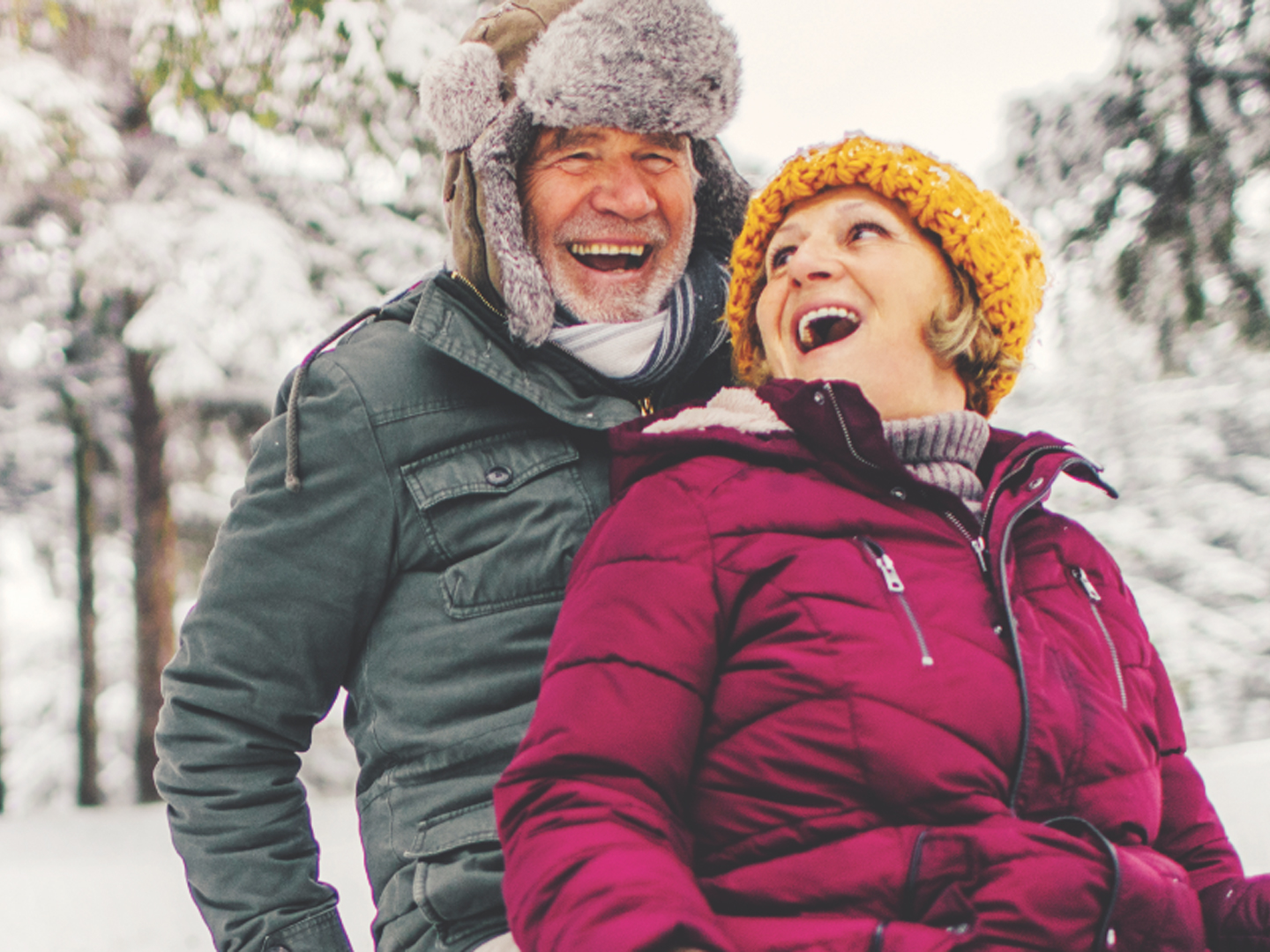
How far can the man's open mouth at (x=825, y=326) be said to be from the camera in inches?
72.9

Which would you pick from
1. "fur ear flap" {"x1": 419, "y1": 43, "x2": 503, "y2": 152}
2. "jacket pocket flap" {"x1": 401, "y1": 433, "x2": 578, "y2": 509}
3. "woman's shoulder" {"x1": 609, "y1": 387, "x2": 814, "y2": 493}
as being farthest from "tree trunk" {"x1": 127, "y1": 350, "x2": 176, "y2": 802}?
"woman's shoulder" {"x1": 609, "y1": 387, "x2": 814, "y2": 493}

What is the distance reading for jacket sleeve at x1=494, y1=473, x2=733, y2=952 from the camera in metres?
1.21

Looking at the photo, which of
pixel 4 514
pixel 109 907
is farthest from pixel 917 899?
pixel 4 514

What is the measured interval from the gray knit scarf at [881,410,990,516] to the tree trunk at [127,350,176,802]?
8753mm

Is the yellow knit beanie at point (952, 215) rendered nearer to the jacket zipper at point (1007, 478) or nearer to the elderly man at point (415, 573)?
the jacket zipper at point (1007, 478)

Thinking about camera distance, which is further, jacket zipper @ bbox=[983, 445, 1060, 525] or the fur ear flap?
the fur ear flap

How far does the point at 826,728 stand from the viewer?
1416 mm

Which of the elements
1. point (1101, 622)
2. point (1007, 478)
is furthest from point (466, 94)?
point (1101, 622)

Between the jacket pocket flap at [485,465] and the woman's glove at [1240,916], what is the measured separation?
4.42 ft

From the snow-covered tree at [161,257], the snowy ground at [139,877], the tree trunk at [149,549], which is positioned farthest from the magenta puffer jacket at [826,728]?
the tree trunk at [149,549]

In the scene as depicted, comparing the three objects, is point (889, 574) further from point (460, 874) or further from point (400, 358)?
point (400, 358)

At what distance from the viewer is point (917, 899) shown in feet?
4.47

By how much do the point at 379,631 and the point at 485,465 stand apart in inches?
15.0

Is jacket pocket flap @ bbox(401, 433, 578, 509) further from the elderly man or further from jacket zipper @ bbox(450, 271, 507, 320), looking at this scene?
jacket zipper @ bbox(450, 271, 507, 320)
